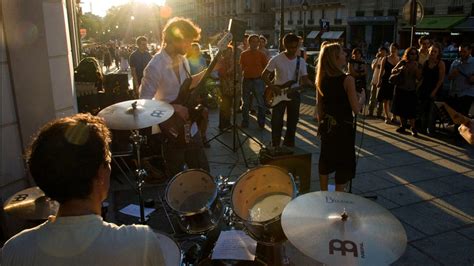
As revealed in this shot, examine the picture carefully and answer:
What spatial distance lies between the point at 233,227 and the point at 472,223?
285 centimetres

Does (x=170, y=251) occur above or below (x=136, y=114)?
below

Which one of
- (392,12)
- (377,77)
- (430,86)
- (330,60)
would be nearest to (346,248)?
(330,60)

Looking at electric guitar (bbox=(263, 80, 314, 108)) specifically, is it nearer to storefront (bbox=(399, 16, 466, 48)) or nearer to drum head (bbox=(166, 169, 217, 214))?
drum head (bbox=(166, 169, 217, 214))

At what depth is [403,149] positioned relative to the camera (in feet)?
23.8

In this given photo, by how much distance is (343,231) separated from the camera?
2016mm

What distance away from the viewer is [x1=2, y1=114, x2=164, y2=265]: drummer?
1.33m

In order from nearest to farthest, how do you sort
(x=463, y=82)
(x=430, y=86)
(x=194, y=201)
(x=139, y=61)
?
(x=194, y=201), (x=463, y=82), (x=430, y=86), (x=139, y=61)

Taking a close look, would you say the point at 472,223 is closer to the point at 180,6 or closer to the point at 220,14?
the point at 220,14

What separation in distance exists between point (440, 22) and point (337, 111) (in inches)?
1417

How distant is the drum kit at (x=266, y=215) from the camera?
6.47 ft

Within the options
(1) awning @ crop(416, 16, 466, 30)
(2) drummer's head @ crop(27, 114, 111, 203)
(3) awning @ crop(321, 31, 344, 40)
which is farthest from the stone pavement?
(3) awning @ crop(321, 31, 344, 40)

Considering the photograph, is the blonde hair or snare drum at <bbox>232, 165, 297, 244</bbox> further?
the blonde hair

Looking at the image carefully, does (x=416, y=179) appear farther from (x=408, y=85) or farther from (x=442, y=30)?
(x=442, y=30)

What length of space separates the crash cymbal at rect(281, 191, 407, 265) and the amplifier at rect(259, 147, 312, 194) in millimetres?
2583
